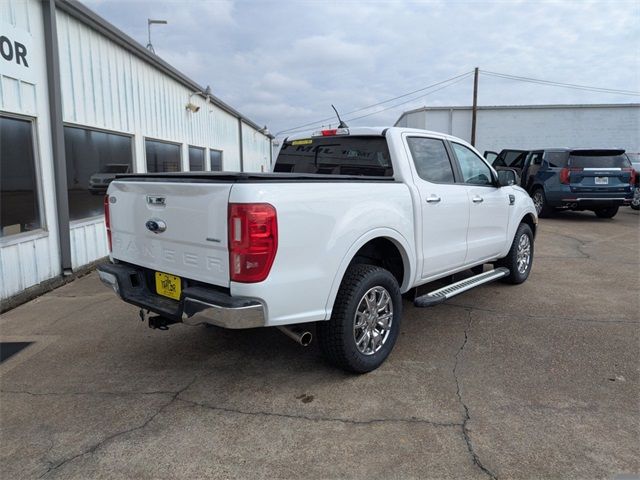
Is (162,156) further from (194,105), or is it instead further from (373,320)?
(373,320)

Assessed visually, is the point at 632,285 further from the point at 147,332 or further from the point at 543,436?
the point at 147,332

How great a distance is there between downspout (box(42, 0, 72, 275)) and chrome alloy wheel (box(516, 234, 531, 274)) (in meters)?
6.15

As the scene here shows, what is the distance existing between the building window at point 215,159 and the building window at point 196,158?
3.50ft

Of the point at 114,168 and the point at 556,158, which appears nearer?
the point at 114,168

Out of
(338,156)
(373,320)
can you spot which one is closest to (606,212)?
(338,156)

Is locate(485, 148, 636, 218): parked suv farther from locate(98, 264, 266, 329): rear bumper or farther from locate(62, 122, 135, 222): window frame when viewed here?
locate(98, 264, 266, 329): rear bumper

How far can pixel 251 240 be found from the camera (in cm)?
265

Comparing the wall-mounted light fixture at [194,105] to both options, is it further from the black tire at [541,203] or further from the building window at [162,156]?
the black tire at [541,203]

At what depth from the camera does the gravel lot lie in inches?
99.0

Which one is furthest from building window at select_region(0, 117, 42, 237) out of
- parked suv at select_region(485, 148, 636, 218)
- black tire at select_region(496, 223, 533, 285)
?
parked suv at select_region(485, 148, 636, 218)

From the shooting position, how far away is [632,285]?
6016mm

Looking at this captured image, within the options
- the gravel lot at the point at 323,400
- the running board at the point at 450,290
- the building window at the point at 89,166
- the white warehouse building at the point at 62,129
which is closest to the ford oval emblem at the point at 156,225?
the gravel lot at the point at 323,400

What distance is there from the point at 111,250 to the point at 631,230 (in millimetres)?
11485

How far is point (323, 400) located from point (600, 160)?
1123cm
